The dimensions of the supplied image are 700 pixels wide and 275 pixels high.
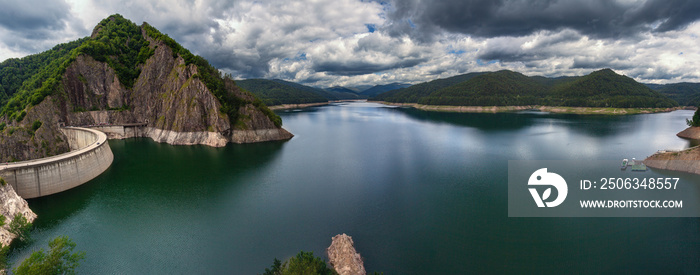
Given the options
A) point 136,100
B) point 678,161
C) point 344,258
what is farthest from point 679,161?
point 136,100

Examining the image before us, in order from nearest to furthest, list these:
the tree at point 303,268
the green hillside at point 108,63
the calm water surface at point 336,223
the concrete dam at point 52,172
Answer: the tree at point 303,268, the calm water surface at point 336,223, the concrete dam at point 52,172, the green hillside at point 108,63

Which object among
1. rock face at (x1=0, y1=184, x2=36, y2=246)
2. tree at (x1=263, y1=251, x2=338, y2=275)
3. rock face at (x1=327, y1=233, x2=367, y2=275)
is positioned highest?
rock face at (x1=0, y1=184, x2=36, y2=246)

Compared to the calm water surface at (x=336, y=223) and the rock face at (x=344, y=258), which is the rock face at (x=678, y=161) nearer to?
the calm water surface at (x=336, y=223)

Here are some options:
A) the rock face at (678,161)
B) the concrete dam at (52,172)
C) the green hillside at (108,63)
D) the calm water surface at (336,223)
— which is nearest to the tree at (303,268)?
the calm water surface at (336,223)

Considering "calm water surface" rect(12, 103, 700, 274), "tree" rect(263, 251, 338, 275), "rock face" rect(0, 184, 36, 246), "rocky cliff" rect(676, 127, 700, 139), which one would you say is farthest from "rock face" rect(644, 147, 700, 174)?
"rock face" rect(0, 184, 36, 246)

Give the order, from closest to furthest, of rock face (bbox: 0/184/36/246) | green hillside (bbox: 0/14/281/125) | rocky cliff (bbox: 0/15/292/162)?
rock face (bbox: 0/184/36/246) < rocky cliff (bbox: 0/15/292/162) < green hillside (bbox: 0/14/281/125)

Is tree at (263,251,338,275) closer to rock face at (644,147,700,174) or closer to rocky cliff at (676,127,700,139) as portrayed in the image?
rock face at (644,147,700,174)

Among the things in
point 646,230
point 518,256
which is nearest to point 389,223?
point 518,256
